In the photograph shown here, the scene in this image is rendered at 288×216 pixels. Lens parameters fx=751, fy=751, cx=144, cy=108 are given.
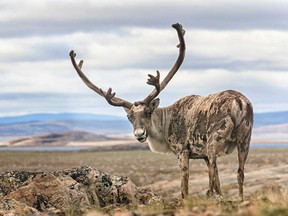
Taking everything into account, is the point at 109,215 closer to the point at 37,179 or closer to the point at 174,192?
the point at 37,179

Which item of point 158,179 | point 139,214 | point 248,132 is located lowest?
point 158,179

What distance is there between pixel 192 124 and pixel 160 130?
3.84 feet

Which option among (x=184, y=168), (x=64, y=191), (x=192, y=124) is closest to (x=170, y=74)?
(x=192, y=124)

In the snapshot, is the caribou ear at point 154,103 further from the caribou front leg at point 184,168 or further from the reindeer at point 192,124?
the caribou front leg at point 184,168

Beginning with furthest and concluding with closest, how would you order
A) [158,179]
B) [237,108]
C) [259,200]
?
[158,179] → [237,108] → [259,200]

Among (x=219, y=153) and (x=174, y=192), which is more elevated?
(x=219, y=153)

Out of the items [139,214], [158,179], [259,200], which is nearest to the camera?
[139,214]

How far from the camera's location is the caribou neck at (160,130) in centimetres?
1780

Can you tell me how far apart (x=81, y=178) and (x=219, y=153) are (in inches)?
132

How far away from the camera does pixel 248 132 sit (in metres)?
16.1

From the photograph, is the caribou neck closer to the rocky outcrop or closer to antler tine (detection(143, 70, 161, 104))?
antler tine (detection(143, 70, 161, 104))

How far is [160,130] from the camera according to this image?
1789cm

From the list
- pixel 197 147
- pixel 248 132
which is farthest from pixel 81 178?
pixel 248 132

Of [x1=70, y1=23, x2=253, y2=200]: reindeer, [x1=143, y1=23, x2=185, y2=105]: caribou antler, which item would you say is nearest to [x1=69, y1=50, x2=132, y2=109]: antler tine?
[x1=70, y1=23, x2=253, y2=200]: reindeer
